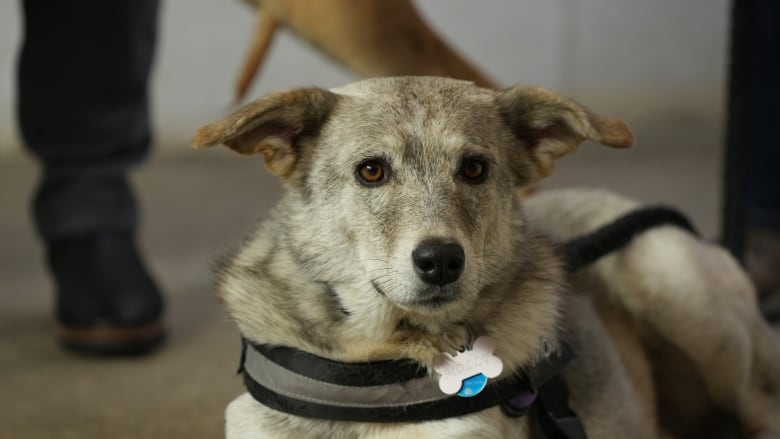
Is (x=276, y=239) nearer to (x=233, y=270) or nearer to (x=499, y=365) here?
(x=233, y=270)

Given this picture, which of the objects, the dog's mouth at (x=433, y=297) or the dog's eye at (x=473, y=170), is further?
the dog's eye at (x=473, y=170)

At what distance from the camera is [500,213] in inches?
72.5

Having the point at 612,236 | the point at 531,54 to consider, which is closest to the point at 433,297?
the point at 612,236

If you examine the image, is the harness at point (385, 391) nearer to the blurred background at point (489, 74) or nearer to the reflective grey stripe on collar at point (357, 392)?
the reflective grey stripe on collar at point (357, 392)

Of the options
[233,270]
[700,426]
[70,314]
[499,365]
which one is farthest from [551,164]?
[70,314]

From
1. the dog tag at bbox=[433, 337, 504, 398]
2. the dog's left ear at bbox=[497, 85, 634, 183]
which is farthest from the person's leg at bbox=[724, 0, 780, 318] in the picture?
the dog tag at bbox=[433, 337, 504, 398]

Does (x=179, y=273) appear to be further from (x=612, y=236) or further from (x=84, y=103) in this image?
(x=612, y=236)

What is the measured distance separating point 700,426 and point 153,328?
1558 mm

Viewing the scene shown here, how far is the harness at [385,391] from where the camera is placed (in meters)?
1.73

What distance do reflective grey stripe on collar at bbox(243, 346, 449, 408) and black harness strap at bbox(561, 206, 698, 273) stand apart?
0.54 m

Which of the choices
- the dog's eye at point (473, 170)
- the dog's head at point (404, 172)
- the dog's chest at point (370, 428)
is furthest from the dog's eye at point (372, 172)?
the dog's chest at point (370, 428)

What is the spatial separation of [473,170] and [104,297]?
5.54 feet

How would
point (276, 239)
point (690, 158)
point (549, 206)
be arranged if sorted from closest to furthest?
point (276, 239), point (549, 206), point (690, 158)

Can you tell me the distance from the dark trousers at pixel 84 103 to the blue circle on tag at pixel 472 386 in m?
1.79
